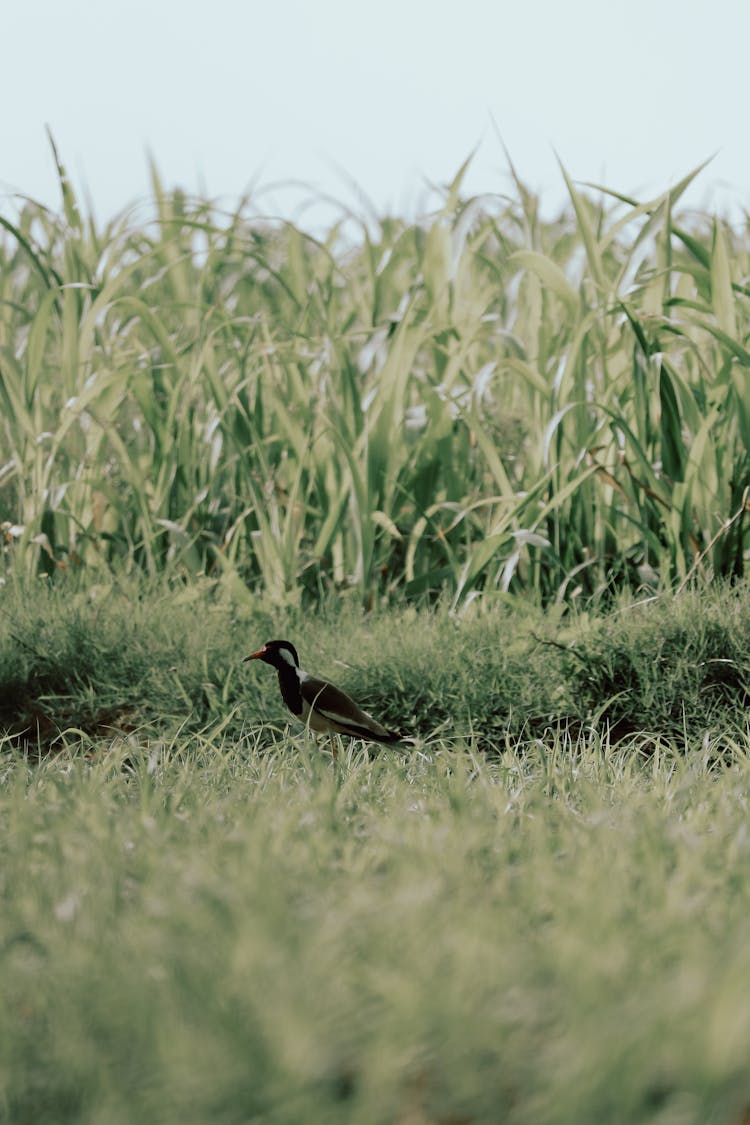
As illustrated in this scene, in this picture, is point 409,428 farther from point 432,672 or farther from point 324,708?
point 324,708

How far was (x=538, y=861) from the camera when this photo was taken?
5.96 ft

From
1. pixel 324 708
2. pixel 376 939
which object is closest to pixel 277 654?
pixel 324 708

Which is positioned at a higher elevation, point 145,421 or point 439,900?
point 145,421

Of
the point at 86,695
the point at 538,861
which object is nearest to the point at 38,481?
the point at 86,695

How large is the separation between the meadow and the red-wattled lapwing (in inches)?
2.4

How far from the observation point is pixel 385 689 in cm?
331

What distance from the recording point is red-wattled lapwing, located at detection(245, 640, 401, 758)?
2762 mm

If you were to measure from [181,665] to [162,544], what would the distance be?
1162 mm

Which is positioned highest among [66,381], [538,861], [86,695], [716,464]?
[66,381]

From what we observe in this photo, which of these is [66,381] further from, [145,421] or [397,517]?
[397,517]

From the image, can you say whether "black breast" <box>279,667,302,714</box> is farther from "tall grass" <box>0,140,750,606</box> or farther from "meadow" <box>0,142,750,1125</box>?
"tall grass" <box>0,140,750,606</box>

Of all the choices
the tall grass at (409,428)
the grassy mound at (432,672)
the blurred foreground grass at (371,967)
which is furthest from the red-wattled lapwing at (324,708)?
the tall grass at (409,428)

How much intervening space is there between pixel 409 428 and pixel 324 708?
1.83 metres

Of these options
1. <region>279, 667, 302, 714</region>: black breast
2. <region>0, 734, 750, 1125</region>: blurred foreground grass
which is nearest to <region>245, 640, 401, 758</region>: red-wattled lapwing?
<region>279, 667, 302, 714</region>: black breast
